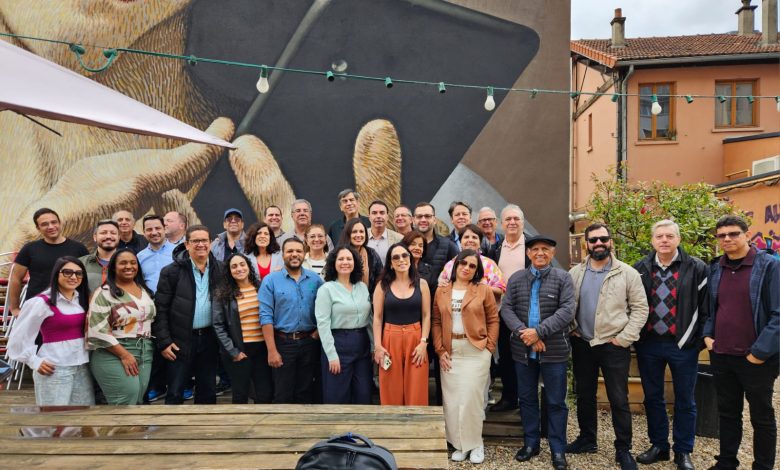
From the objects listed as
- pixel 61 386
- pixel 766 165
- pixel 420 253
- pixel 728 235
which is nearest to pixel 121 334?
pixel 61 386

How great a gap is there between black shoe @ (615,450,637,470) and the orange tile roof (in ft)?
44.5

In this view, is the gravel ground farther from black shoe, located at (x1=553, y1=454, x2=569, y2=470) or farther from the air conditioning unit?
the air conditioning unit

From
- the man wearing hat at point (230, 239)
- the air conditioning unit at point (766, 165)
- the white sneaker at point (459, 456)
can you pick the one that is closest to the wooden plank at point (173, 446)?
the white sneaker at point (459, 456)

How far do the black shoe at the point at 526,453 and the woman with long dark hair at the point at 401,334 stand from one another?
902mm

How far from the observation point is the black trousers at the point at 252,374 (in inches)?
169

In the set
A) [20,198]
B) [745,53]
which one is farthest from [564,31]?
[745,53]

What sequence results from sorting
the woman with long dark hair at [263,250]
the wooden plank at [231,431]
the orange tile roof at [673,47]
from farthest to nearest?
the orange tile roof at [673,47] → the woman with long dark hair at [263,250] → the wooden plank at [231,431]

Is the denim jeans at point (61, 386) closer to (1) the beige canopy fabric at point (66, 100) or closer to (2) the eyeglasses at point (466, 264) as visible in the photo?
(1) the beige canopy fabric at point (66, 100)

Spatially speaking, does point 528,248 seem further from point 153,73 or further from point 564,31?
point 153,73

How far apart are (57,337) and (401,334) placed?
2499 mm

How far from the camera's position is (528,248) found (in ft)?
14.4

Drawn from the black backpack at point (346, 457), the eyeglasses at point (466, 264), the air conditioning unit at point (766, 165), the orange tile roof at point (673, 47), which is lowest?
the black backpack at point (346, 457)

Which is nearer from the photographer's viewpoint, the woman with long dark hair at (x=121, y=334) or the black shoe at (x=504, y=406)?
the woman with long dark hair at (x=121, y=334)

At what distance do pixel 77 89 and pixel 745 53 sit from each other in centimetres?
1767
